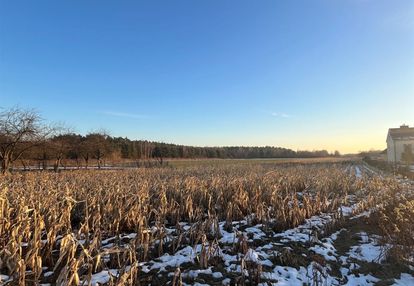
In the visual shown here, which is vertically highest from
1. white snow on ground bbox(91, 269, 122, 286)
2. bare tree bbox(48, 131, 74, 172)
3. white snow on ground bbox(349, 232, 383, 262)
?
bare tree bbox(48, 131, 74, 172)

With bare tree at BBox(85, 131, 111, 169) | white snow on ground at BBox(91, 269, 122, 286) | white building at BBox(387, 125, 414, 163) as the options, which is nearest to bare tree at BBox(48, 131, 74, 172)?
bare tree at BBox(85, 131, 111, 169)

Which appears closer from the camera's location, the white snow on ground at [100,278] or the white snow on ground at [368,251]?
the white snow on ground at [100,278]

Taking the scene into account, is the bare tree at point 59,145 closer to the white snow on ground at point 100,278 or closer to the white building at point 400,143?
the white snow on ground at point 100,278

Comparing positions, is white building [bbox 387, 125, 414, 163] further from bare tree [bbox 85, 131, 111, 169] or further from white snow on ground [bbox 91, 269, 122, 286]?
white snow on ground [bbox 91, 269, 122, 286]

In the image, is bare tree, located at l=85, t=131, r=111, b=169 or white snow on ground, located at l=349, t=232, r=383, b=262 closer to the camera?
white snow on ground, located at l=349, t=232, r=383, b=262

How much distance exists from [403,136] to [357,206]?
32312 mm

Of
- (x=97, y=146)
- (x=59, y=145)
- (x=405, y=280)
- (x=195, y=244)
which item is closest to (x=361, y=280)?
(x=405, y=280)

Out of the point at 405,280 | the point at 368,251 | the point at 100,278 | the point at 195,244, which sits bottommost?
the point at 405,280

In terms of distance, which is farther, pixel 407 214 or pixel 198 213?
pixel 198 213

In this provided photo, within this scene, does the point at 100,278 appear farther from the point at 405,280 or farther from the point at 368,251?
the point at 368,251

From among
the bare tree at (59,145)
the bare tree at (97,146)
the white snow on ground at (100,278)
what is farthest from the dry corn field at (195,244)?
the bare tree at (97,146)

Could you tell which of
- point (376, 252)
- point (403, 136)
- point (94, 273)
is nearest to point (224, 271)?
point (94, 273)

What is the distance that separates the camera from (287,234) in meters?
7.29

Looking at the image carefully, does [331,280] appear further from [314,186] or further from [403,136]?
[403,136]
